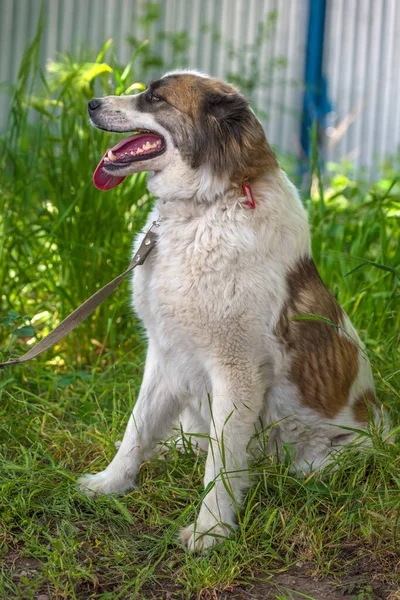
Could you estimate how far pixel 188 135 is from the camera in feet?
8.74

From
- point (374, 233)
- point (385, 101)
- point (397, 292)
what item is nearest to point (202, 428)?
point (397, 292)

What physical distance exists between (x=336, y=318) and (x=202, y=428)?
665 mm

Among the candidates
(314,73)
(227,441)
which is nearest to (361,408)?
(227,441)

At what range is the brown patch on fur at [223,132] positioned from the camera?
264cm

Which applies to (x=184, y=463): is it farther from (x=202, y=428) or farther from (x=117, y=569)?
(x=117, y=569)

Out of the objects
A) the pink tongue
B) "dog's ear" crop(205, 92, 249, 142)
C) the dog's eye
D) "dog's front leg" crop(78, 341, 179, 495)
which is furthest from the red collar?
"dog's front leg" crop(78, 341, 179, 495)

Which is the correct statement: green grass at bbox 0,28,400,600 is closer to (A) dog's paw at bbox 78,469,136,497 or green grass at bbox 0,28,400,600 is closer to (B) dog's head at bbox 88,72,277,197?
(A) dog's paw at bbox 78,469,136,497

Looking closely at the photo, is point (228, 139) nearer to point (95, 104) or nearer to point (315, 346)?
point (95, 104)

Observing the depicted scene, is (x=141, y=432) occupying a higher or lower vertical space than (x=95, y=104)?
lower

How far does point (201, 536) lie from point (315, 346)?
0.77 metres

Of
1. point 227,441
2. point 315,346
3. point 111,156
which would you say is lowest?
point 227,441

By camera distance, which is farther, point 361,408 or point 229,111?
point 361,408

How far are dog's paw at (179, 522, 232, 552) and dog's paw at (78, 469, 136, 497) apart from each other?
0.37 metres

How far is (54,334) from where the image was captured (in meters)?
2.88
